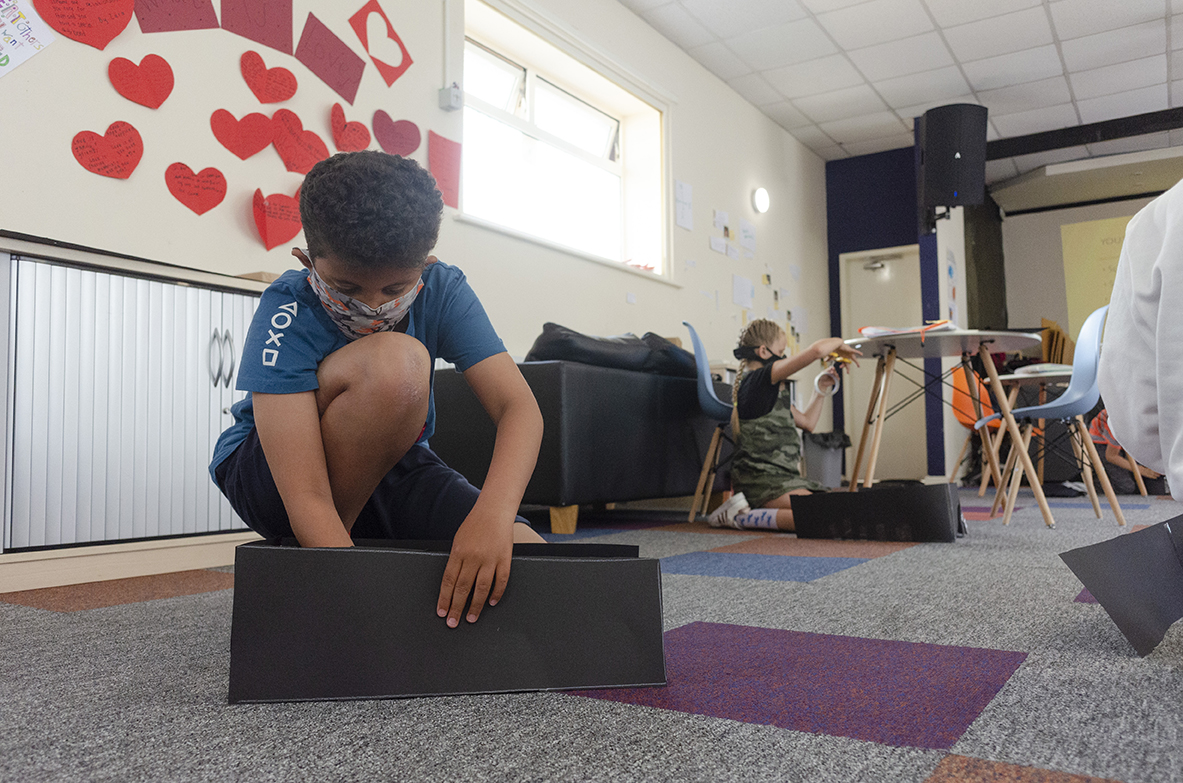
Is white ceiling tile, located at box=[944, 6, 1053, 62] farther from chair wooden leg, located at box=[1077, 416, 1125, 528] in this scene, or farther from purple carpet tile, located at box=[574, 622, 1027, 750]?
purple carpet tile, located at box=[574, 622, 1027, 750]

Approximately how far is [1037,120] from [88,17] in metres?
5.91

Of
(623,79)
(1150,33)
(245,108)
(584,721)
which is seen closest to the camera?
(584,721)

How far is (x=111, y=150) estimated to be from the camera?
2.13m

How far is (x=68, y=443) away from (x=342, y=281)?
47.2 inches

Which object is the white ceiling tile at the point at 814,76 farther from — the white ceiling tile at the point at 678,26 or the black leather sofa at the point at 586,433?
the black leather sofa at the point at 586,433

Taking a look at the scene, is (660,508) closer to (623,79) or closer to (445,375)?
(445,375)

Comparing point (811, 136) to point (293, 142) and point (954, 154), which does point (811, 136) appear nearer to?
point (954, 154)

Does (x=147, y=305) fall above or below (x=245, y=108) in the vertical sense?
below

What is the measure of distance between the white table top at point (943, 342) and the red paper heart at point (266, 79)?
6.50ft

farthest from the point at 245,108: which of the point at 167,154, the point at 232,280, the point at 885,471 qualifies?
the point at 885,471

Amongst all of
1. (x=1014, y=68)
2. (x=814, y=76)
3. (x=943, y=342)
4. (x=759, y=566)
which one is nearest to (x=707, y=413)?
(x=943, y=342)

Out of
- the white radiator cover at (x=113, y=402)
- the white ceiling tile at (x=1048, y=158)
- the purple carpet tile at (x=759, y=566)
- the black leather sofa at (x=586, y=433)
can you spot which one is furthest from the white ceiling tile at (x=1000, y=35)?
the white radiator cover at (x=113, y=402)

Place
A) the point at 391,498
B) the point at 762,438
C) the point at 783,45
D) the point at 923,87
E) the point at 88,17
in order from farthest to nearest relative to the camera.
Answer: the point at 923,87, the point at 783,45, the point at 762,438, the point at 88,17, the point at 391,498

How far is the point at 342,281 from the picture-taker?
949 mm
